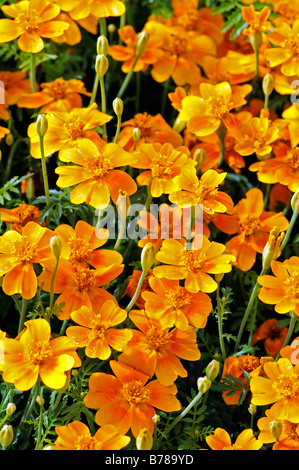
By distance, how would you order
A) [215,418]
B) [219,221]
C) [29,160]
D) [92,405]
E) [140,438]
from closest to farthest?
[140,438] < [92,405] < [215,418] < [219,221] < [29,160]

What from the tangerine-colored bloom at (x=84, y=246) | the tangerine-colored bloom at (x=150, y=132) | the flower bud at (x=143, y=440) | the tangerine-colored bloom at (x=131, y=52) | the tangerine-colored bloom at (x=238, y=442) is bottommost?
the tangerine-colored bloom at (x=238, y=442)

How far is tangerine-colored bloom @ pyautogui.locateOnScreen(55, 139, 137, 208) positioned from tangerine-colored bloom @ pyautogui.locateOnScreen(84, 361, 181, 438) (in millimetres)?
216

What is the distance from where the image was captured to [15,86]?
3.94ft

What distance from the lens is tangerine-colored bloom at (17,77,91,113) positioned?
3.66ft

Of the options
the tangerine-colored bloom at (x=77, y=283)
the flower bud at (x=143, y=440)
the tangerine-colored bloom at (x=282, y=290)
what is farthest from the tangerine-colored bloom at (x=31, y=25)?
the flower bud at (x=143, y=440)

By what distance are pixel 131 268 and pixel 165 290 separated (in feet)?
0.49

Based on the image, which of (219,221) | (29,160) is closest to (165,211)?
(219,221)

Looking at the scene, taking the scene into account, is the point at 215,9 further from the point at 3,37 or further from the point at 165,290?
the point at 165,290

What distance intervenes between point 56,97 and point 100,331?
0.44 meters

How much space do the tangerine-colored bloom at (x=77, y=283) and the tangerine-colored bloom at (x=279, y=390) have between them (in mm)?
210

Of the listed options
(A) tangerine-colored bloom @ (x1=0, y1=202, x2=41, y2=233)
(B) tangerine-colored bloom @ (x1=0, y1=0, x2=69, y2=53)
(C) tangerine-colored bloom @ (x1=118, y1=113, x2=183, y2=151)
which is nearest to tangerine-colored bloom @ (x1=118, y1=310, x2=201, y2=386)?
(A) tangerine-colored bloom @ (x1=0, y1=202, x2=41, y2=233)

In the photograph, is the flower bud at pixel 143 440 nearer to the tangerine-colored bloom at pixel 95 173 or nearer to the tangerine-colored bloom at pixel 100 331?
the tangerine-colored bloom at pixel 100 331

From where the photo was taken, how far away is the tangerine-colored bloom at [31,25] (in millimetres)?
1069
